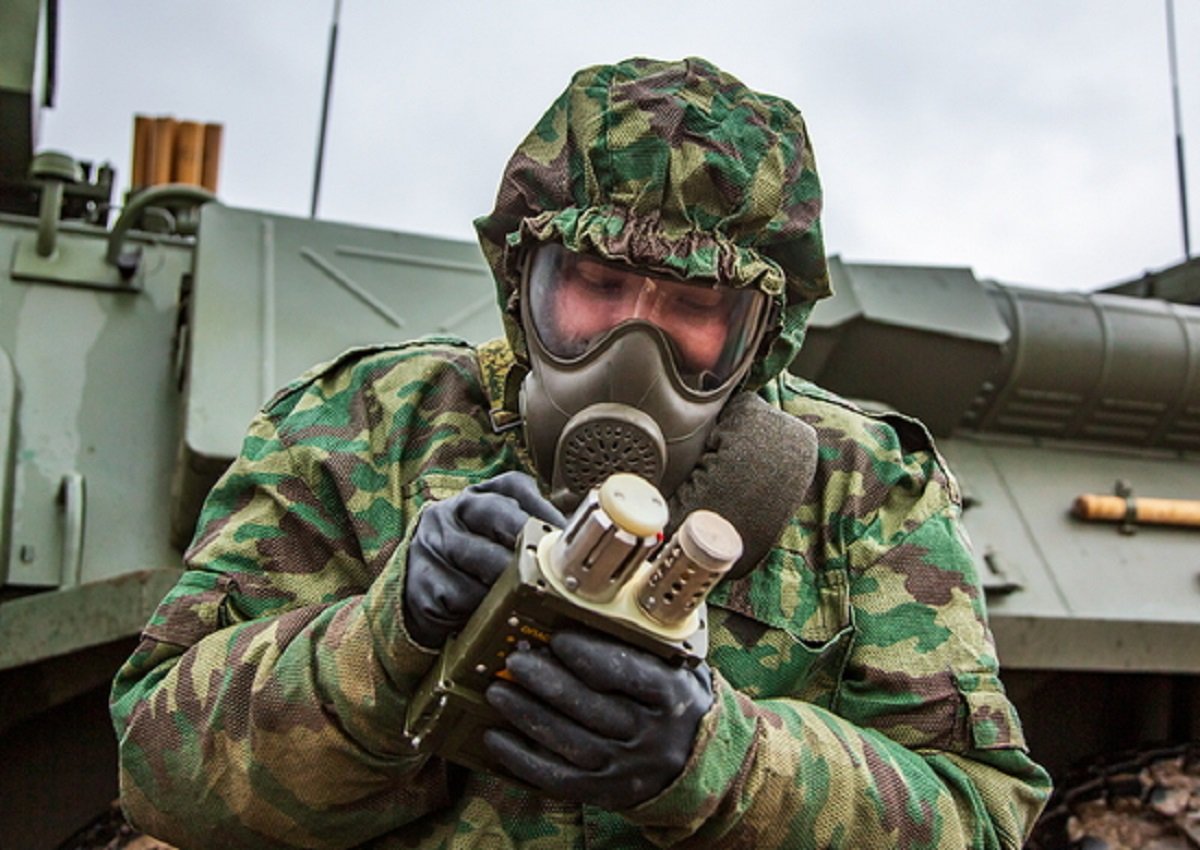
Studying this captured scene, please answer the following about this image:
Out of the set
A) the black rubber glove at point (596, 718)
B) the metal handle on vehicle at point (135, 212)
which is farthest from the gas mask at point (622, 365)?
the metal handle on vehicle at point (135, 212)

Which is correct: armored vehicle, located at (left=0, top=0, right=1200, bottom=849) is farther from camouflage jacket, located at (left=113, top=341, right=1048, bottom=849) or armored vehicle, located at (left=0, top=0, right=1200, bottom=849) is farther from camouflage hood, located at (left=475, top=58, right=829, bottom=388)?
camouflage hood, located at (left=475, top=58, right=829, bottom=388)

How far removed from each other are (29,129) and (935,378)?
164 inches

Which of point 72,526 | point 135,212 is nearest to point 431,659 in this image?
point 72,526

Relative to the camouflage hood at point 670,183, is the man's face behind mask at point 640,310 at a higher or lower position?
lower

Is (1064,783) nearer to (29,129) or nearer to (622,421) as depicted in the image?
(622,421)

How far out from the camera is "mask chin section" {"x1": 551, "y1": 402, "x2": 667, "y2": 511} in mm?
2113

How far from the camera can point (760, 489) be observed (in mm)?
2188

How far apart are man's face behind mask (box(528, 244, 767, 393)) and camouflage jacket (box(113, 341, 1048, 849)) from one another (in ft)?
0.74

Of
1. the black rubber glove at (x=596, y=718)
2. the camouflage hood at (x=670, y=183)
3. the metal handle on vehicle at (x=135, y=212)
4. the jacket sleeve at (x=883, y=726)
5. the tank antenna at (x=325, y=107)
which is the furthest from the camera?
the tank antenna at (x=325, y=107)

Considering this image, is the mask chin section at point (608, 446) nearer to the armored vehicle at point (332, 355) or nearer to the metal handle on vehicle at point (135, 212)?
the armored vehicle at point (332, 355)

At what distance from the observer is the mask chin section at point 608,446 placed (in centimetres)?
211

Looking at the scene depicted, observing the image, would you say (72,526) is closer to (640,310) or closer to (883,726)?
(640,310)

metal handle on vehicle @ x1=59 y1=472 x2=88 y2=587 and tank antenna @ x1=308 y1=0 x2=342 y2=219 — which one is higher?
tank antenna @ x1=308 y1=0 x2=342 y2=219

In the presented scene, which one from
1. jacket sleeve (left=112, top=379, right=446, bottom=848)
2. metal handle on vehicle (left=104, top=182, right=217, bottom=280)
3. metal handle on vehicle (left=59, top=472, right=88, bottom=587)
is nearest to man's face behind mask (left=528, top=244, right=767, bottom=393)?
jacket sleeve (left=112, top=379, right=446, bottom=848)
